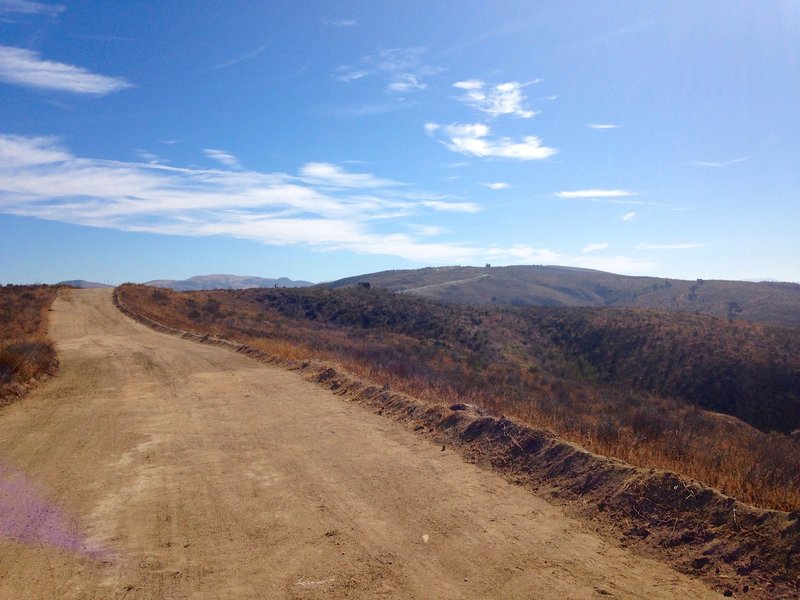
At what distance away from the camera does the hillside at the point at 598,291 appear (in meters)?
82.9

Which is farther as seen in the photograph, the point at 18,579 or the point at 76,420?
the point at 76,420

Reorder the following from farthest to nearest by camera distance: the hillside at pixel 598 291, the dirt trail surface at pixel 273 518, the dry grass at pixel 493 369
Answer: the hillside at pixel 598 291
the dry grass at pixel 493 369
the dirt trail surface at pixel 273 518

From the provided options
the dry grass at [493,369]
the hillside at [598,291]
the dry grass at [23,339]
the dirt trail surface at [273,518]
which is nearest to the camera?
the dirt trail surface at [273,518]

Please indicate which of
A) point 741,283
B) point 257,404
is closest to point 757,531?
point 257,404

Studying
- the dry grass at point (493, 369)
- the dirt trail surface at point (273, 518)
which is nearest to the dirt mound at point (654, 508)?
the dirt trail surface at point (273, 518)

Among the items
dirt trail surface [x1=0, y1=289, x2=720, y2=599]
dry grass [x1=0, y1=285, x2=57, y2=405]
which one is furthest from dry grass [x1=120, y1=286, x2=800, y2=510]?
dry grass [x1=0, y1=285, x2=57, y2=405]

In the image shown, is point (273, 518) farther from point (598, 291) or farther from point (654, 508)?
point (598, 291)

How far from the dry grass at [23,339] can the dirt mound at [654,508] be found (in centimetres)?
1093

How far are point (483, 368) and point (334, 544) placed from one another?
2684 centimetres

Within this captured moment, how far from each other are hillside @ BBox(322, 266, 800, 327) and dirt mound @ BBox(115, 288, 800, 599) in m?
68.9

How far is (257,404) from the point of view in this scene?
12828 mm

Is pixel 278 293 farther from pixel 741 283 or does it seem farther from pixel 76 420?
pixel 741 283

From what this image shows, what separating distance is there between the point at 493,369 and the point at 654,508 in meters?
26.2

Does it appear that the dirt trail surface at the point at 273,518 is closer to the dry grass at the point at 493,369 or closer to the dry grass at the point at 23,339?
the dry grass at the point at 493,369
